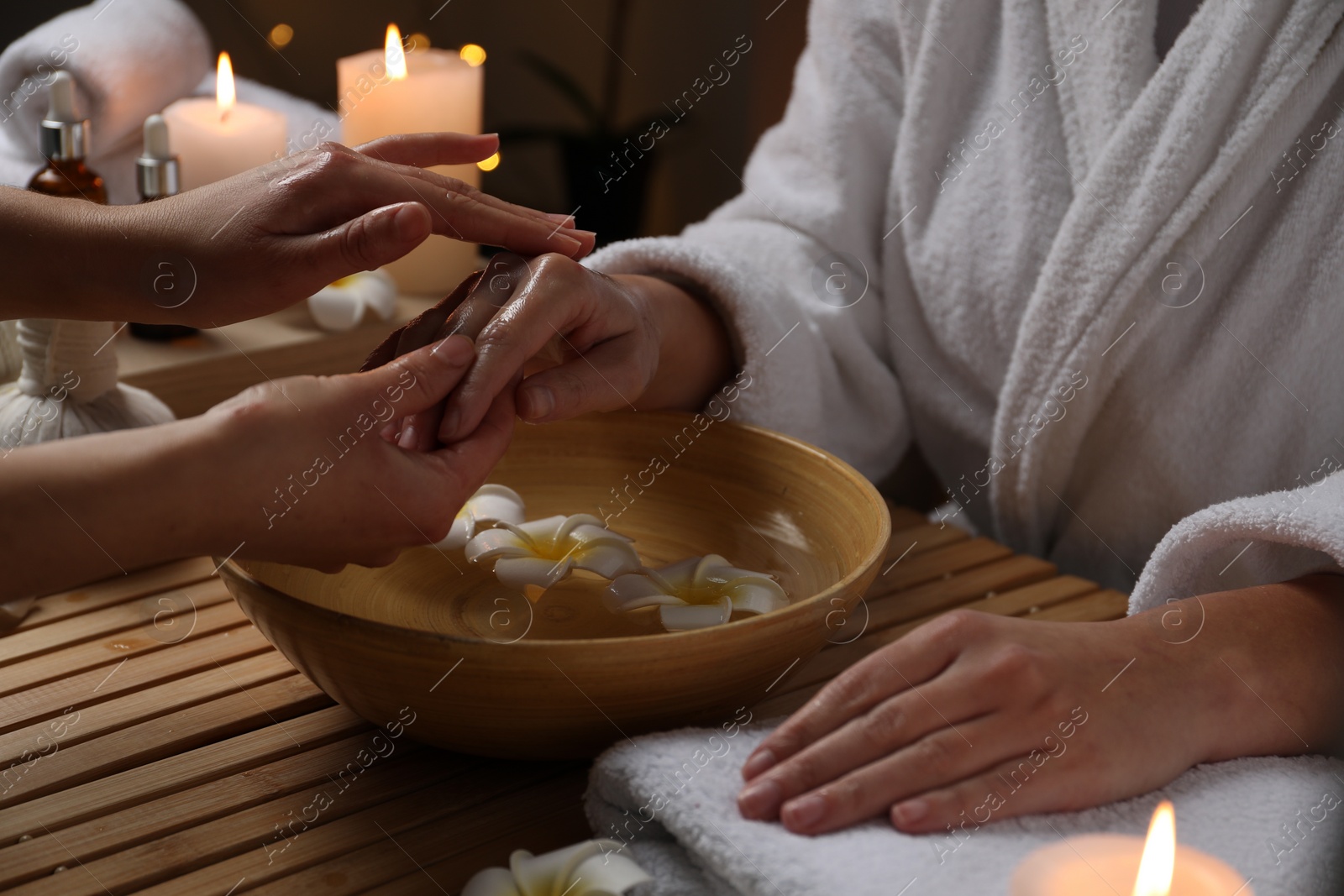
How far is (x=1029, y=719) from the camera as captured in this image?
570mm

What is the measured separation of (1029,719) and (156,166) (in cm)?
86

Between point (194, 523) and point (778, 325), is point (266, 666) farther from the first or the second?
point (778, 325)

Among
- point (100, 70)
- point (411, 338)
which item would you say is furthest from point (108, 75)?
point (411, 338)

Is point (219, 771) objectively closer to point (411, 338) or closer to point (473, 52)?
point (411, 338)

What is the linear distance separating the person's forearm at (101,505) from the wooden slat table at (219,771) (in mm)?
144

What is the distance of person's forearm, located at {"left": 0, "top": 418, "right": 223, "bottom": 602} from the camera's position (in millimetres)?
490

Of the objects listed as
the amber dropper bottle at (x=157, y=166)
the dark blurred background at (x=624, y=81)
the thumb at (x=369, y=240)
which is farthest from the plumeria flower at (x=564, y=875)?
the dark blurred background at (x=624, y=81)

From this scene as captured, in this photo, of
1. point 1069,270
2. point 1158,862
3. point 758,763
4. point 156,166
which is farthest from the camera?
point 156,166

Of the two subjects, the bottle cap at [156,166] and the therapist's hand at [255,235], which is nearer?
the therapist's hand at [255,235]

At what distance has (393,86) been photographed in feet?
3.99

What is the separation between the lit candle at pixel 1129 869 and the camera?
46 centimetres

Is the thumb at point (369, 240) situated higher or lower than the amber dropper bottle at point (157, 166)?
higher

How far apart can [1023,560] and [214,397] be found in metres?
0.74

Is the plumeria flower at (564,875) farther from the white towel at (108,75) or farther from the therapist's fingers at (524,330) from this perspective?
the white towel at (108,75)
